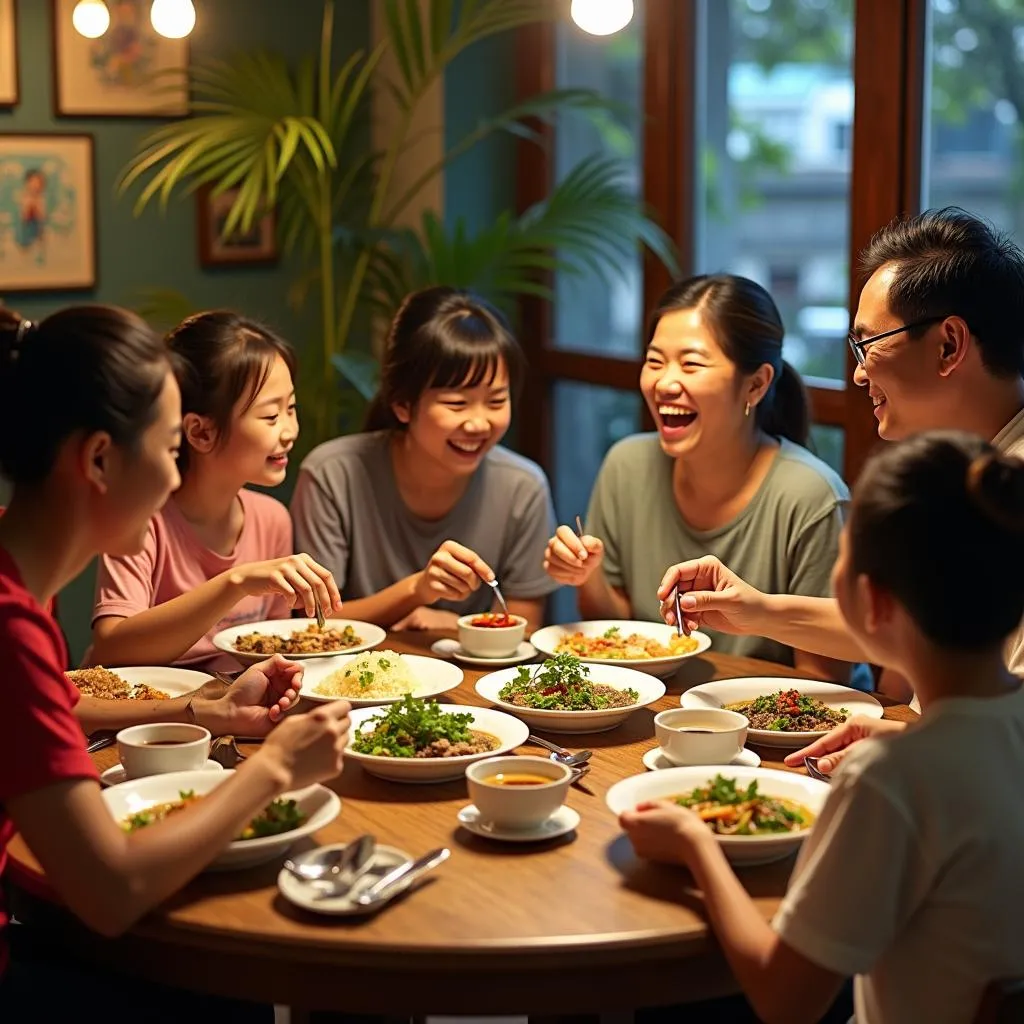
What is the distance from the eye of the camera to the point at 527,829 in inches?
68.9

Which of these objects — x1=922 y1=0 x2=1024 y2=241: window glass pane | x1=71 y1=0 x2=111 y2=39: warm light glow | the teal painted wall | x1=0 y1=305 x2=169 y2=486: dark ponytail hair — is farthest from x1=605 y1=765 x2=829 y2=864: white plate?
the teal painted wall

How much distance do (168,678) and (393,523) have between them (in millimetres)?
855

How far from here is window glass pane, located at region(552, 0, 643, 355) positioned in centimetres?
425

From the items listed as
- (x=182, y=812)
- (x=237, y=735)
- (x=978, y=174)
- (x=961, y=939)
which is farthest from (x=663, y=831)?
(x=978, y=174)

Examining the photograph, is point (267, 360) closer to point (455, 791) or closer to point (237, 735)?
point (237, 735)

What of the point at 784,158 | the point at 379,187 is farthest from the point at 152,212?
the point at 784,158

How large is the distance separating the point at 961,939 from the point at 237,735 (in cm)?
108

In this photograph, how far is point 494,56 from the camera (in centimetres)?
457

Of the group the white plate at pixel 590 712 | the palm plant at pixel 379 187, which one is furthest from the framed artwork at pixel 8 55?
the white plate at pixel 590 712

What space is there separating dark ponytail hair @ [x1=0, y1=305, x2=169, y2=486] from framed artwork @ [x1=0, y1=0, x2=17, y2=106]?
2.79 meters

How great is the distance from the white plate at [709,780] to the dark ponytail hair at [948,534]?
364 mm

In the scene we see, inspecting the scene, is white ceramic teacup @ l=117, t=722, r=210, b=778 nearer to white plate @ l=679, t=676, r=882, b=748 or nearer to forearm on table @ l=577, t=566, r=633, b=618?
white plate @ l=679, t=676, r=882, b=748

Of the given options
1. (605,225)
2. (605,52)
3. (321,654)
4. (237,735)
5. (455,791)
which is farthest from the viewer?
(605,52)

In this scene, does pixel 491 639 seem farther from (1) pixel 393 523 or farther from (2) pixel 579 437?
(2) pixel 579 437
